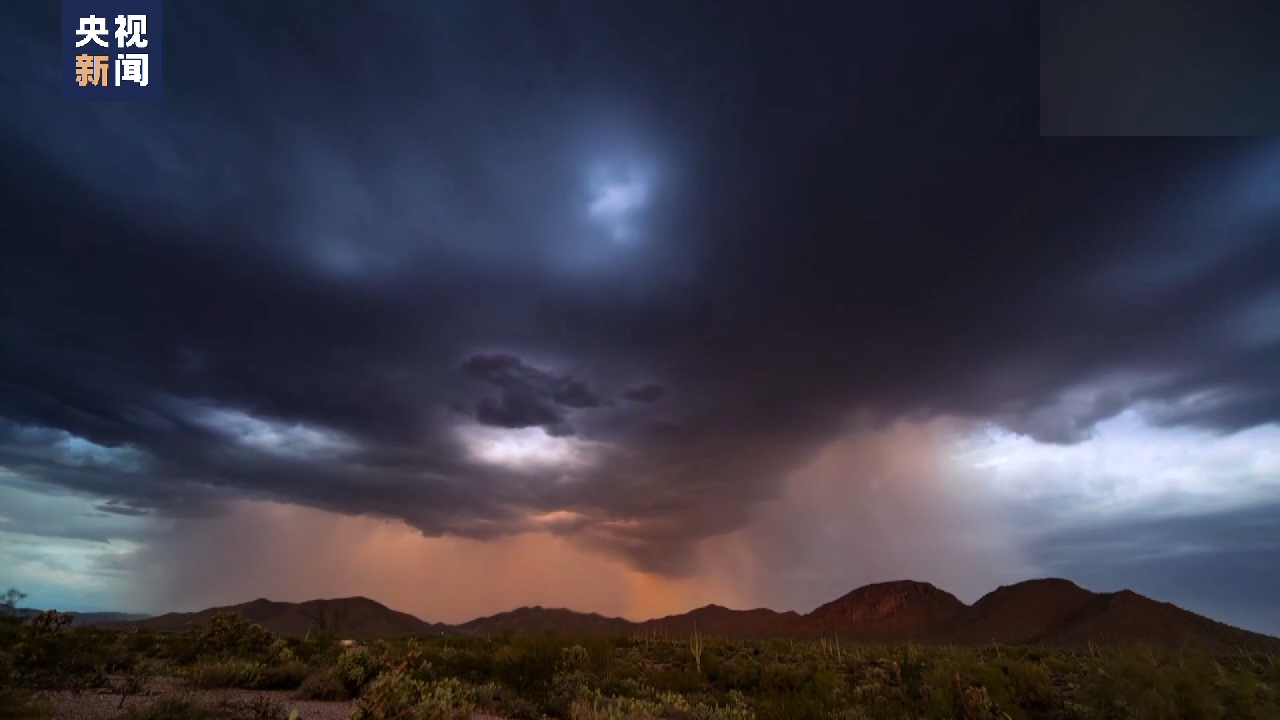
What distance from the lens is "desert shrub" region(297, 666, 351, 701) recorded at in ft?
43.5

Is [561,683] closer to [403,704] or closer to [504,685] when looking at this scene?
[504,685]

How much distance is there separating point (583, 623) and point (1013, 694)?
509 ft

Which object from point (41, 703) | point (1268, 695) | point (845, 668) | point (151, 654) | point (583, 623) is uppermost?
point (41, 703)

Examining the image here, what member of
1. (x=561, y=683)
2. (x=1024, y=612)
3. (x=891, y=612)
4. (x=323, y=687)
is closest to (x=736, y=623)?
(x=891, y=612)

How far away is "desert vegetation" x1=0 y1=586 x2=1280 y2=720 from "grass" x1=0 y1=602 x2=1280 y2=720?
5cm

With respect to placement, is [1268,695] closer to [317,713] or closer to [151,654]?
[317,713]

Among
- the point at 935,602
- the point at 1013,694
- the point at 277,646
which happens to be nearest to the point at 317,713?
the point at 277,646

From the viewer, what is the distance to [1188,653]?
20375mm

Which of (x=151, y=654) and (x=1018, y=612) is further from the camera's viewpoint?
(x=1018, y=612)

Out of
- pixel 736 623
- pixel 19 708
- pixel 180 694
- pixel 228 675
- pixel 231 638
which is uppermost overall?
pixel 19 708

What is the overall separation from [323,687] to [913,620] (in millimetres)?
142277

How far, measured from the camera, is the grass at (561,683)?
12.1 meters

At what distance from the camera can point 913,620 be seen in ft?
426

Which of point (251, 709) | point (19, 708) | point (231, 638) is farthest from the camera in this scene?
point (231, 638)
